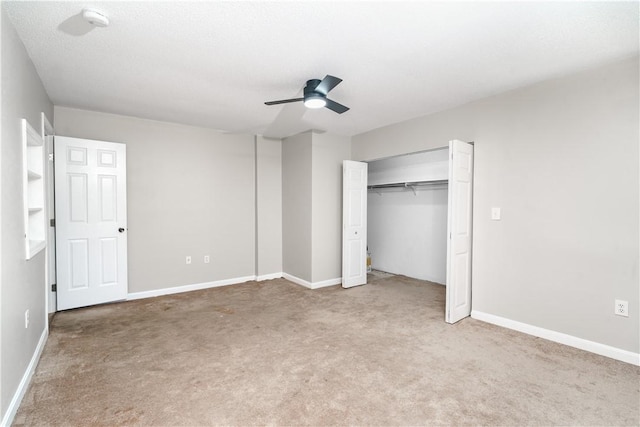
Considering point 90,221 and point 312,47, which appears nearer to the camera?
point 312,47

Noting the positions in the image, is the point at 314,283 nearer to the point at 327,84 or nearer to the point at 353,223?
the point at 353,223

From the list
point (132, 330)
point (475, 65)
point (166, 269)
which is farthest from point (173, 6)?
point (166, 269)

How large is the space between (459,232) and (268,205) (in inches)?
125

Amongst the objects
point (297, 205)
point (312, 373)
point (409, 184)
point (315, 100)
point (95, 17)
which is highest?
point (95, 17)

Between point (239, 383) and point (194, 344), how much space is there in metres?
0.87

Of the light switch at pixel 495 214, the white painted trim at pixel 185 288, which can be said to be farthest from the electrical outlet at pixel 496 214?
the white painted trim at pixel 185 288

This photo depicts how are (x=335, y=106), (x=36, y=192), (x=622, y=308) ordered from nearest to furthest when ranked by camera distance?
(x=622, y=308) < (x=36, y=192) < (x=335, y=106)

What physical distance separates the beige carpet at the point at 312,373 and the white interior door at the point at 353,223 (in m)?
1.22

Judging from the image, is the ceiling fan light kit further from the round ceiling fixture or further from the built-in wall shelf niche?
the built-in wall shelf niche

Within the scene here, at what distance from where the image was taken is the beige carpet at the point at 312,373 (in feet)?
6.41

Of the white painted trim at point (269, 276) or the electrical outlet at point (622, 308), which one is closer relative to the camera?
the electrical outlet at point (622, 308)

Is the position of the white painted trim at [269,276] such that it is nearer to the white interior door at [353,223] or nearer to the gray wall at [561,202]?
the white interior door at [353,223]

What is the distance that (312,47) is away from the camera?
2.39 meters

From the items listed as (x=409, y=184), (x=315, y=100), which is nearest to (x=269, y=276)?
(x=409, y=184)
